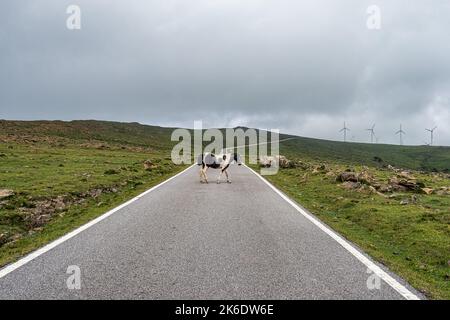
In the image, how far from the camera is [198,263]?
769 cm

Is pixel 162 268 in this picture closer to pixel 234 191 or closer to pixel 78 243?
pixel 78 243

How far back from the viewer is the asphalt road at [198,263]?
245 inches

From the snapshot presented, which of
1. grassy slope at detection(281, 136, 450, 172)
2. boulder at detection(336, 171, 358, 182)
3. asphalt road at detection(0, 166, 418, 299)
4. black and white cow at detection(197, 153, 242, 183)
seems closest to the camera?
asphalt road at detection(0, 166, 418, 299)

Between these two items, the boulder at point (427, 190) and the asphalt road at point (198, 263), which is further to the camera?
the boulder at point (427, 190)

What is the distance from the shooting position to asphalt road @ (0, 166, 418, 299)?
6.23m

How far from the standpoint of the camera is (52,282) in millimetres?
6609

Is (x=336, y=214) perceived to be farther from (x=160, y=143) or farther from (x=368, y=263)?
(x=160, y=143)

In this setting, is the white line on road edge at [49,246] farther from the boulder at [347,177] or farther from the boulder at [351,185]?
the boulder at [347,177]

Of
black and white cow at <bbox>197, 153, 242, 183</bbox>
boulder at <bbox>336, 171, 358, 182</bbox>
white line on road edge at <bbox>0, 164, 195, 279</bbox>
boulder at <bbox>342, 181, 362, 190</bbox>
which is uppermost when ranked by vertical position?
black and white cow at <bbox>197, 153, 242, 183</bbox>

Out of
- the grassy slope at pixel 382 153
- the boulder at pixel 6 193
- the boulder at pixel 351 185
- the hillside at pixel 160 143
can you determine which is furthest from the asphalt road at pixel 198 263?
the grassy slope at pixel 382 153

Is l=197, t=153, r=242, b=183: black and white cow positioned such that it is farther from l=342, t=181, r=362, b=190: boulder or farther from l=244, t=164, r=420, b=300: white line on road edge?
l=244, t=164, r=420, b=300: white line on road edge

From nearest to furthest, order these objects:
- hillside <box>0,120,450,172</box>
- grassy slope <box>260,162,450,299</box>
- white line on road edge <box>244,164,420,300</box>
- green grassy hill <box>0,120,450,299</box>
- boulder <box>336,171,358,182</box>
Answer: white line on road edge <box>244,164,420,300</box> < grassy slope <box>260,162,450,299</box> < green grassy hill <box>0,120,450,299</box> < boulder <box>336,171,358,182</box> < hillside <box>0,120,450,172</box>

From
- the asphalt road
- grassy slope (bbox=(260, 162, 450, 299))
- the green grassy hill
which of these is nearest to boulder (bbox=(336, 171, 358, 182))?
the green grassy hill

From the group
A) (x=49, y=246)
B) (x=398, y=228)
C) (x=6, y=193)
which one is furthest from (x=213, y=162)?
(x=49, y=246)
